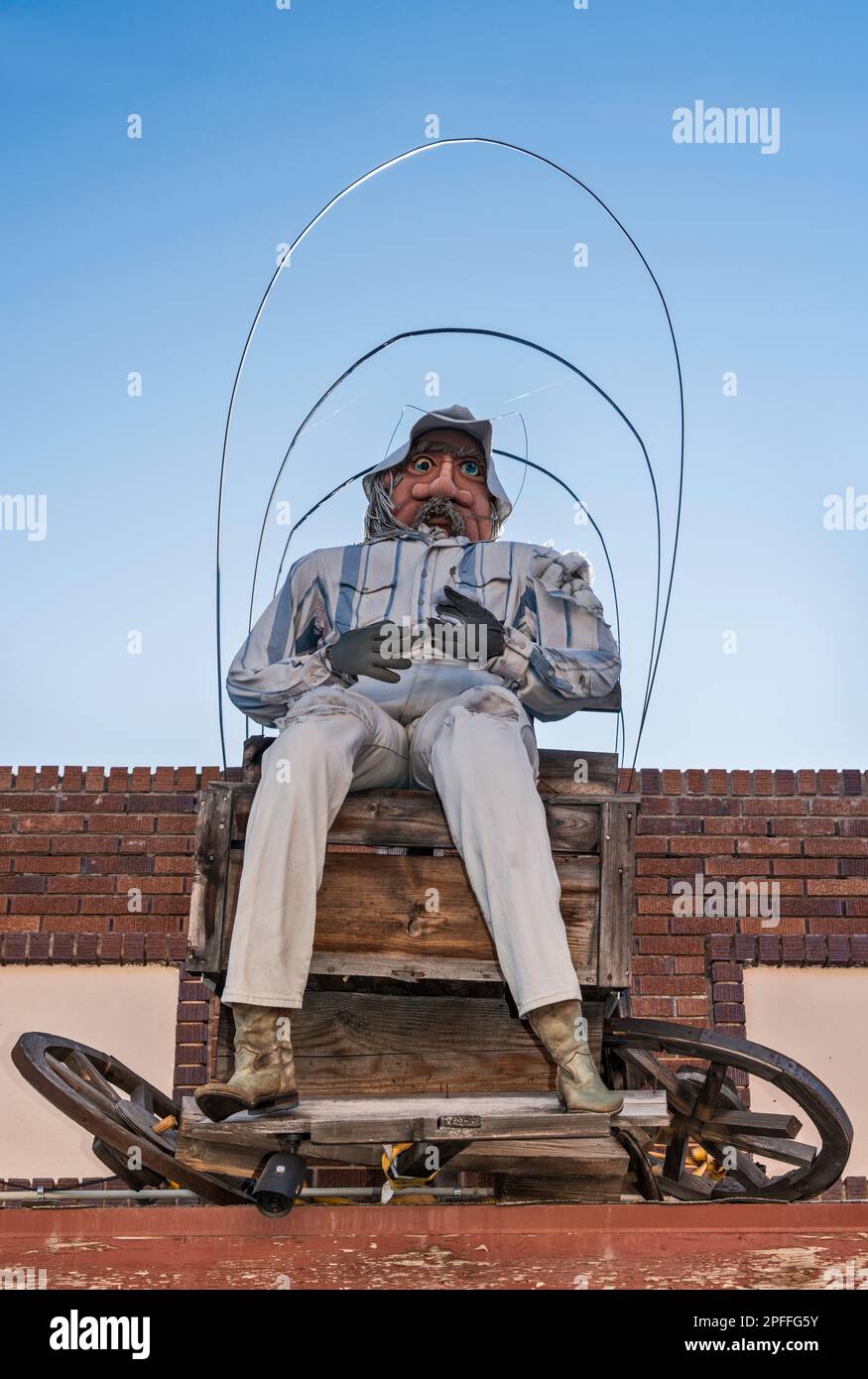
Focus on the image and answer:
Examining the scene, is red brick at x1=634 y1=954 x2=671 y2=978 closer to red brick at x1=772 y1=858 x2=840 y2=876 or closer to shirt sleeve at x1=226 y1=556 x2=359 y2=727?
red brick at x1=772 y1=858 x2=840 y2=876

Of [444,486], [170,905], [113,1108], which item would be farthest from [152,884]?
[444,486]

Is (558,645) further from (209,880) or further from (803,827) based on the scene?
(803,827)

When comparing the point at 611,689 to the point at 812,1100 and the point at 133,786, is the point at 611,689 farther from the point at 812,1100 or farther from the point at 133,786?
the point at 133,786

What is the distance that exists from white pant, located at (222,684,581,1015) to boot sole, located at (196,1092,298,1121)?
195mm

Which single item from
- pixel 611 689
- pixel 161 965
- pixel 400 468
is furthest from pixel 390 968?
pixel 161 965

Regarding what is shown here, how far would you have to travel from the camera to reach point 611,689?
3.70 m

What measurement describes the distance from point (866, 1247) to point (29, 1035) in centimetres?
208

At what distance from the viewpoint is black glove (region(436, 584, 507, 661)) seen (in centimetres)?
353

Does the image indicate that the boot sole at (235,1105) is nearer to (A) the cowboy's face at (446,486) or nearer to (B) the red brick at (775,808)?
(A) the cowboy's face at (446,486)

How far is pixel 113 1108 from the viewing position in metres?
3.81

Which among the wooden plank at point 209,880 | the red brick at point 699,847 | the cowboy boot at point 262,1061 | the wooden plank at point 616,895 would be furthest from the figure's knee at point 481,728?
the red brick at point 699,847

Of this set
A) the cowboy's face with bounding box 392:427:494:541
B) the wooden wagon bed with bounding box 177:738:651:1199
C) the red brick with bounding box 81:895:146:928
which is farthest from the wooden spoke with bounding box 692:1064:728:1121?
the red brick with bounding box 81:895:146:928

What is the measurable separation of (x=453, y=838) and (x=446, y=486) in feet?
4.58

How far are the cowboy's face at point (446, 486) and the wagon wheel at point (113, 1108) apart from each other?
1.82 m
